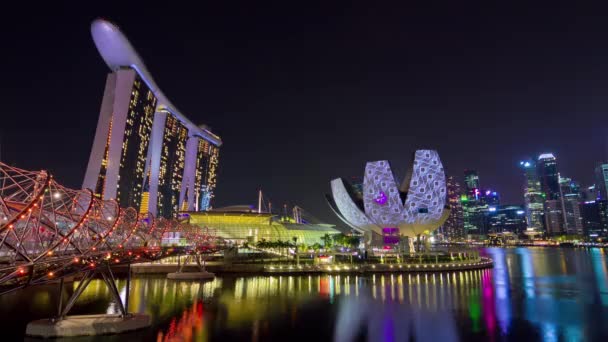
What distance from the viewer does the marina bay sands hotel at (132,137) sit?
6206 centimetres

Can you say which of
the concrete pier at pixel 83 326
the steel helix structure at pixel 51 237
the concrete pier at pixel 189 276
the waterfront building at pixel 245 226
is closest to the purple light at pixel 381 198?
the waterfront building at pixel 245 226

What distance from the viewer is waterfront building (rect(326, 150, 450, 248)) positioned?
5466cm

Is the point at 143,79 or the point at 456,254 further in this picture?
the point at 143,79

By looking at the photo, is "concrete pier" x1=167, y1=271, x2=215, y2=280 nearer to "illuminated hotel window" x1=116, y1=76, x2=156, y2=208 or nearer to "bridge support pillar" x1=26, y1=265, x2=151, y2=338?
"bridge support pillar" x1=26, y1=265, x2=151, y2=338

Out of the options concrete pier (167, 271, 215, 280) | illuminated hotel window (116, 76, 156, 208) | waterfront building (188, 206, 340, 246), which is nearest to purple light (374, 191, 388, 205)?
waterfront building (188, 206, 340, 246)

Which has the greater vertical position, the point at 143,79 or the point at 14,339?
the point at 143,79

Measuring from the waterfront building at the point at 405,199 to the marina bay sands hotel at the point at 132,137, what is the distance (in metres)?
35.6

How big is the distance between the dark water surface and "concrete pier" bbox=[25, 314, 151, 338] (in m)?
0.60

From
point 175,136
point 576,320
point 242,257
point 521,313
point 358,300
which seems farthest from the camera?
point 175,136

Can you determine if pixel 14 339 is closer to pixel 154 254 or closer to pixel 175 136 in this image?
pixel 154 254

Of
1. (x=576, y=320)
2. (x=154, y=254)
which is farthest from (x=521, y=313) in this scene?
(x=154, y=254)

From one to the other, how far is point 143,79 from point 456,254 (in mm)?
60112

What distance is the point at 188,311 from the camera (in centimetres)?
2059

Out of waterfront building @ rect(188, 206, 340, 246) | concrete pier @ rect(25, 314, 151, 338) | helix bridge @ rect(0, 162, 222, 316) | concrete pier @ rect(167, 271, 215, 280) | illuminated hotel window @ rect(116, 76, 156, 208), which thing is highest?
illuminated hotel window @ rect(116, 76, 156, 208)
